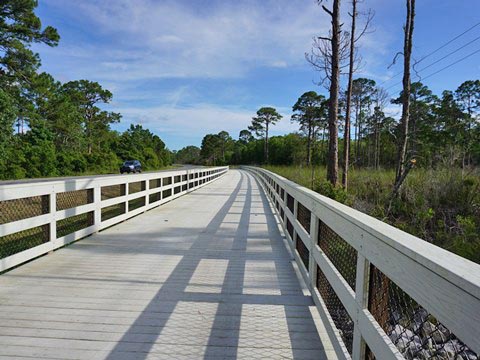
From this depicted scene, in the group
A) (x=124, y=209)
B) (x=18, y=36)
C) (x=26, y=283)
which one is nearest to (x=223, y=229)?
(x=124, y=209)

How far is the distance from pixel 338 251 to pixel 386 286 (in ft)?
4.39

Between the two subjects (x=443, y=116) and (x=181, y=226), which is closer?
(x=181, y=226)

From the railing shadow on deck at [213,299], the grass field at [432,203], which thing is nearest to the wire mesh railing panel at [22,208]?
the railing shadow on deck at [213,299]

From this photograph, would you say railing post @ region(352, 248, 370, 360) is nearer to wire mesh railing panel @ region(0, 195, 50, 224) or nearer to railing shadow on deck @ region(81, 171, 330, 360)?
railing shadow on deck @ region(81, 171, 330, 360)

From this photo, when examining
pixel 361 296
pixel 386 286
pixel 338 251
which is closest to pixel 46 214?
pixel 338 251

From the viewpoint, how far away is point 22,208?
19.2ft

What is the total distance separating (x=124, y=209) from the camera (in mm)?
8016

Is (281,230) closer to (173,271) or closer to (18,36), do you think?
(173,271)

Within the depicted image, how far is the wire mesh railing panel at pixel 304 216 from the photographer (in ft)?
14.9

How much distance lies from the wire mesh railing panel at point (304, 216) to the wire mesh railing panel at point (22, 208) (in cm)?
347

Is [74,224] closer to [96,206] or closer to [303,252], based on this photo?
[96,206]

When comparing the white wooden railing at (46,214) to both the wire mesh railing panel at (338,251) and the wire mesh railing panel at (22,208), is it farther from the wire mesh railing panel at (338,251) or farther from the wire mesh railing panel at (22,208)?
the wire mesh railing panel at (338,251)

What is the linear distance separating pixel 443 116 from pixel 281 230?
138ft

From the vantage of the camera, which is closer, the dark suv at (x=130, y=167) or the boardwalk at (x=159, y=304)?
the boardwalk at (x=159, y=304)
